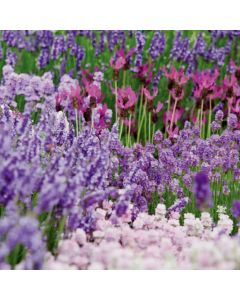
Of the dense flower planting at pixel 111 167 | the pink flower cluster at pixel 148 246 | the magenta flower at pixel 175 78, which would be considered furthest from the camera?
the magenta flower at pixel 175 78

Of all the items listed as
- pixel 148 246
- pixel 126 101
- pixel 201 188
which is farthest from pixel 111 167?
pixel 201 188

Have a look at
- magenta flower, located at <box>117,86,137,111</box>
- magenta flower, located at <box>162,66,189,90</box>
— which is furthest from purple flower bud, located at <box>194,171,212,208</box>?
magenta flower, located at <box>162,66,189,90</box>

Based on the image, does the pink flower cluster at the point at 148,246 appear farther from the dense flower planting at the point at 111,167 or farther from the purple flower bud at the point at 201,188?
the purple flower bud at the point at 201,188

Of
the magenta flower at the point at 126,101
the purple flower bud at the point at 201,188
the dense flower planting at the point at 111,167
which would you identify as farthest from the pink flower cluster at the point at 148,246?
the magenta flower at the point at 126,101

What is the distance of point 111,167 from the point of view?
12.4ft

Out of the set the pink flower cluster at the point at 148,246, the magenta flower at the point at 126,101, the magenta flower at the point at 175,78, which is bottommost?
the pink flower cluster at the point at 148,246

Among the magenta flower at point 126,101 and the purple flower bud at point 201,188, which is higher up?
the magenta flower at point 126,101

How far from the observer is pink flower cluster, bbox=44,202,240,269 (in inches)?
96.8

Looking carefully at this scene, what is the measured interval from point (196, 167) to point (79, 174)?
129 cm

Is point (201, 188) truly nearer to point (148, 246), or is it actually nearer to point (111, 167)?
point (148, 246)

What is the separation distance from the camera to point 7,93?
4.92 metres

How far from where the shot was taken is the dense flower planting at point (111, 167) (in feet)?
8.52

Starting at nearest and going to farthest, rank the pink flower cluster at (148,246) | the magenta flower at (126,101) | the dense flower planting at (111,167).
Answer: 1. the pink flower cluster at (148,246)
2. the dense flower planting at (111,167)
3. the magenta flower at (126,101)
